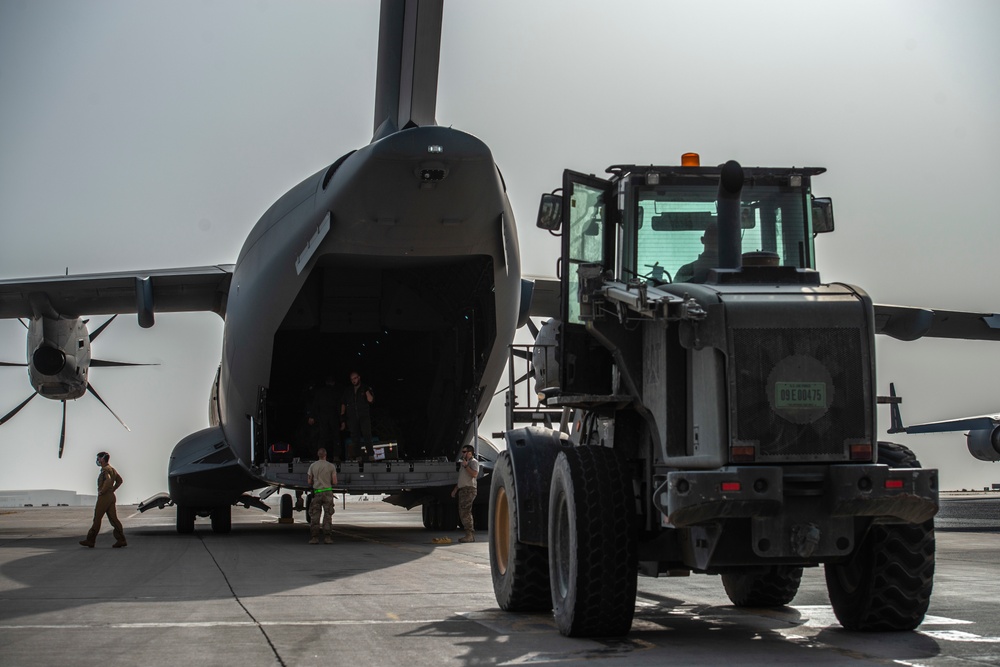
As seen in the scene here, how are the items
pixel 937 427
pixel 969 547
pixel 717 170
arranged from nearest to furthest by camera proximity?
pixel 717 170
pixel 969 547
pixel 937 427

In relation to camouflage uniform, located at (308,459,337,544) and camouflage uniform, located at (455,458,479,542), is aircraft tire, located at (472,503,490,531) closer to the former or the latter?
camouflage uniform, located at (455,458,479,542)

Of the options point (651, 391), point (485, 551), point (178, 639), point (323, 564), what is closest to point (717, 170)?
point (651, 391)

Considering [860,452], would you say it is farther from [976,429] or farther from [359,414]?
[976,429]

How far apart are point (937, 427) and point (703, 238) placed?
48218mm

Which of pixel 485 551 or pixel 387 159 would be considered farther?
pixel 485 551

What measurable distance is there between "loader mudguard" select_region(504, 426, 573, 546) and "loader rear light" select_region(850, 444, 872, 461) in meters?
1.84

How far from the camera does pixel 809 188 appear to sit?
25.8 feet

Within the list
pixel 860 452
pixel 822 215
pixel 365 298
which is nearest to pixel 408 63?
pixel 365 298

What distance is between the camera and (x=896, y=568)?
6922 mm

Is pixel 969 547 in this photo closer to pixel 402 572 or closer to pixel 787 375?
pixel 402 572

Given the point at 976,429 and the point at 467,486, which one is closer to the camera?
the point at 467,486

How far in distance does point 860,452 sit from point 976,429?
109ft

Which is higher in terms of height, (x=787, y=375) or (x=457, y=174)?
(x=457, y=174)

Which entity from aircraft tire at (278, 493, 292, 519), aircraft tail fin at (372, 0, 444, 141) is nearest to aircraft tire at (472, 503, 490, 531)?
aircraft tire at (278, 493, 292, 519)
